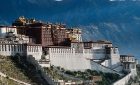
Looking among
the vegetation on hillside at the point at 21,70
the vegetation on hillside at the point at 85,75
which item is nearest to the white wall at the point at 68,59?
the vegetation on hillside at the point at 85,75

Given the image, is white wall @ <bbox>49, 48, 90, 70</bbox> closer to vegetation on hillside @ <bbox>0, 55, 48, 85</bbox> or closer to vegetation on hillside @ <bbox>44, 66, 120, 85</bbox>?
vegetation on hillside @ <bbox>44, 66, 120, 85</bbox>

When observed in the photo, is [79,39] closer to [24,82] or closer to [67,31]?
[67,31]

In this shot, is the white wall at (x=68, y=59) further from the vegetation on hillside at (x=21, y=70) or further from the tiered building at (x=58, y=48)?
the vegetation on hillside at (x=21, y=70)

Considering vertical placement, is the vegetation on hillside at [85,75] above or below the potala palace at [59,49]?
below

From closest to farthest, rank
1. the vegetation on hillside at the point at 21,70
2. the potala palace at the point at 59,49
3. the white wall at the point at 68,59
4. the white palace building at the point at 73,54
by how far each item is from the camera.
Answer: the vegetation on hillside at the point at 21,70, the white palace building at the point at 73,54, the potala palace at the point at 59,49, the white wall at the point at 68,59

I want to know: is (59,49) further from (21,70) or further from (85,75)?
(21,70)

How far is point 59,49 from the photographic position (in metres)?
110

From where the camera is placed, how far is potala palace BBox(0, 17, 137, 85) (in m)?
106

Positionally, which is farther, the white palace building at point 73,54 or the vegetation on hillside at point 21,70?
the white palace building at point 73,54

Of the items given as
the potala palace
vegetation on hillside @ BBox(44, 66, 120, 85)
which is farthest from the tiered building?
vegetation on hillside @ BBox(44, 66, 120, 85)

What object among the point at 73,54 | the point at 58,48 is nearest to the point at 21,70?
the point at 58,48

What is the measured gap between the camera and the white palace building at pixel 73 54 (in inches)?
4166

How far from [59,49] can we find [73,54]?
287cm

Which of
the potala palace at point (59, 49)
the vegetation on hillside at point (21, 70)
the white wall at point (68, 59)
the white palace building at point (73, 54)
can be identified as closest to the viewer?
the vegetation on hillside at point (21, 70)
